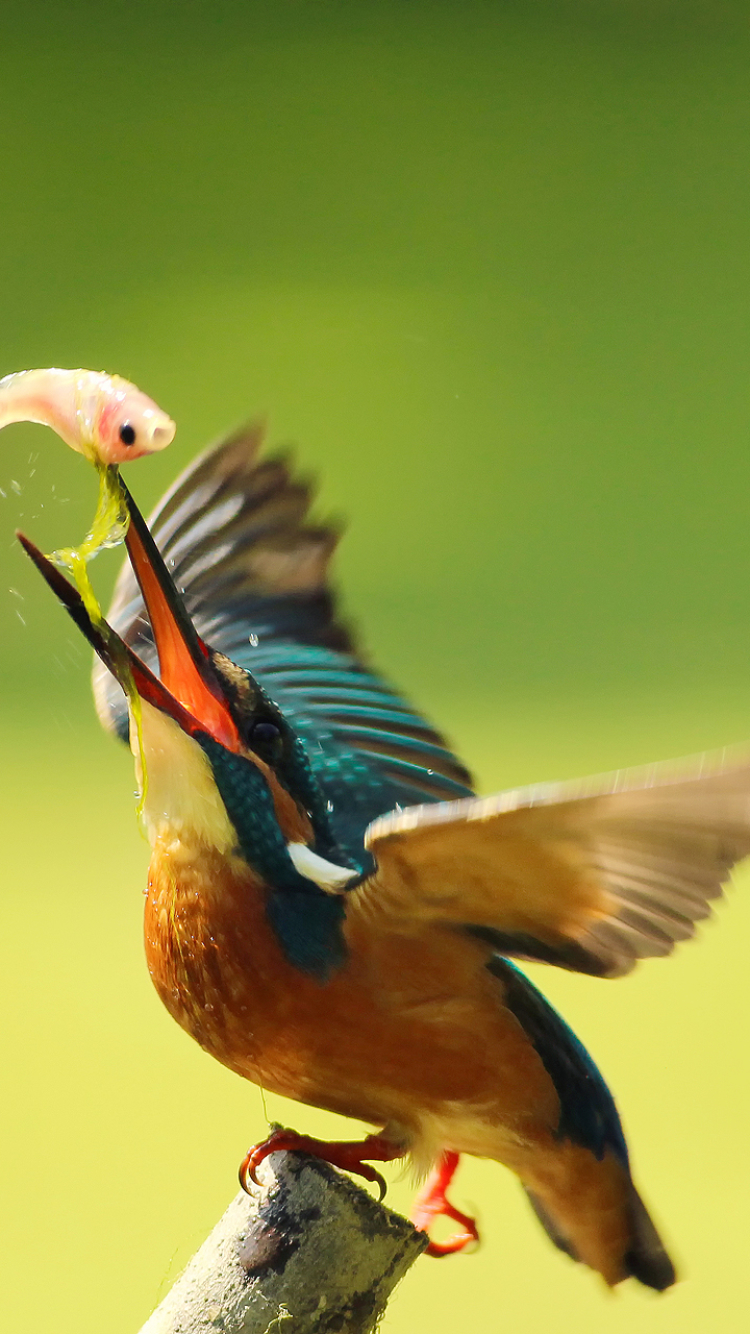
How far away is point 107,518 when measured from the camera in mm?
619

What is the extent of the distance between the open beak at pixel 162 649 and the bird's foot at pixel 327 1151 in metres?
0.19

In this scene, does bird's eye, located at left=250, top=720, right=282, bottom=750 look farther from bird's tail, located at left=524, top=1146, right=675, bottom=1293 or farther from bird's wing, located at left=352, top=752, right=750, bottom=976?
bird's tail, located at left=524, top=1146, right=675, bottom=1293

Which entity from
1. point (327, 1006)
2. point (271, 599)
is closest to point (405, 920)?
point (327, 1006)

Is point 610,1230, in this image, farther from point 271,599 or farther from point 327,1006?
point 271,599

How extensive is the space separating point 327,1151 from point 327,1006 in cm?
9

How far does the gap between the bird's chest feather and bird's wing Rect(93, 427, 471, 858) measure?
237 mm

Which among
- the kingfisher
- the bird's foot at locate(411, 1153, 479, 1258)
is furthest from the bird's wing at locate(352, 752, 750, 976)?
the bird's foot at locate(411, 1153, 479, 1258)

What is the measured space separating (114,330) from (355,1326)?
1372 mm

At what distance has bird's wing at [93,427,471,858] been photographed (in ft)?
2.94

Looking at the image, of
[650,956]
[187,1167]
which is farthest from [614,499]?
[650,956]

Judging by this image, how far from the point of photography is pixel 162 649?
0.66 meters

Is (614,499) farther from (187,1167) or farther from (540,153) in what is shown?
(187,1167)

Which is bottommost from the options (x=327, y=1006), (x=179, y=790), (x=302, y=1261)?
(x=302, y=1261)

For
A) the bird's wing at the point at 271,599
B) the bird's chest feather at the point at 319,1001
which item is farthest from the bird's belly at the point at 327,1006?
the bird's wing at the point at 271,599
